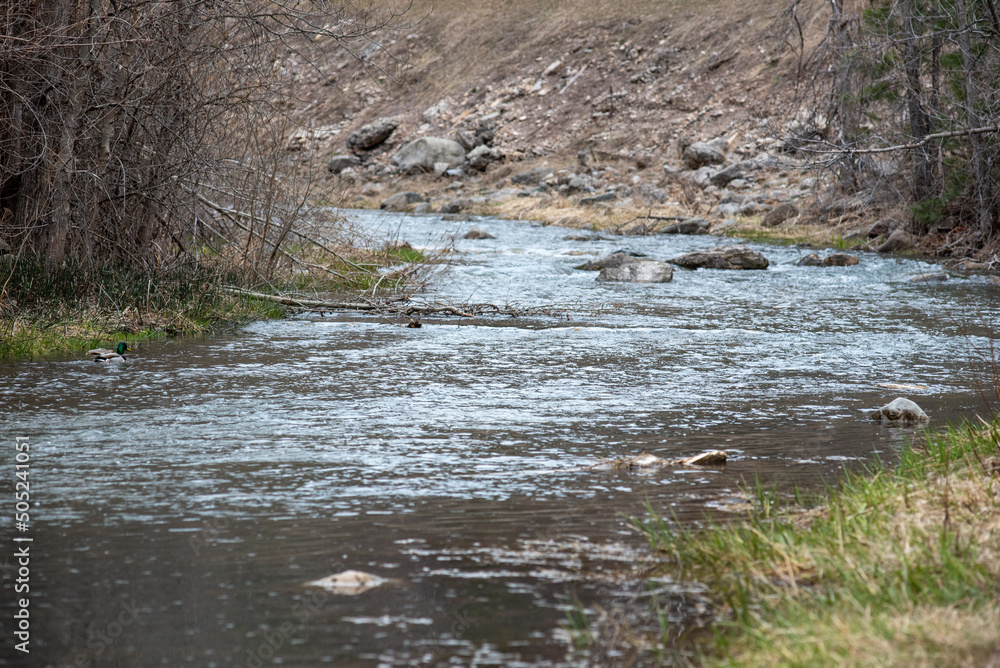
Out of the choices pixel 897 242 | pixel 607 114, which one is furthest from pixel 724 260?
pixel 607 114

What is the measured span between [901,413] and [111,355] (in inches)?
241

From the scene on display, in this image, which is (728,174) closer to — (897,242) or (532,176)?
(532,176)

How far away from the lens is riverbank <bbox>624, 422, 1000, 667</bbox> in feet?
9.73

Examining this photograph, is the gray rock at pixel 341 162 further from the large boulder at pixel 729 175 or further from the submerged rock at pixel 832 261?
the submerged rock at pixel 832 261

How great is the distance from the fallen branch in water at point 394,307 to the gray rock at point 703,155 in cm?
1940

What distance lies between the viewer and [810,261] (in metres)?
18.1

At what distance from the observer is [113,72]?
10305mm

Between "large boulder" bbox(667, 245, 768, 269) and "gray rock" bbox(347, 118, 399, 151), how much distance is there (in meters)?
27.6

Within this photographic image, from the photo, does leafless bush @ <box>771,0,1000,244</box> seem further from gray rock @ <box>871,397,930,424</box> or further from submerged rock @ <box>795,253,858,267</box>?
gray rock @ <box>871,397,930,424</box>

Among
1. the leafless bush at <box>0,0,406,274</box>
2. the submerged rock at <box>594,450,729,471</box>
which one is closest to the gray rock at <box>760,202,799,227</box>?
the leafless bush at <box>0,0,406,274</box>

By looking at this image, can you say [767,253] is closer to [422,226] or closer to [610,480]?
[422,226]

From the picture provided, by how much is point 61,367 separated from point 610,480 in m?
5.12

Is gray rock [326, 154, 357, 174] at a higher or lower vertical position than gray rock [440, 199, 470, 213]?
higher

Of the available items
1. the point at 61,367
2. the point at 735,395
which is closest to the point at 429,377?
the point at 735,395
